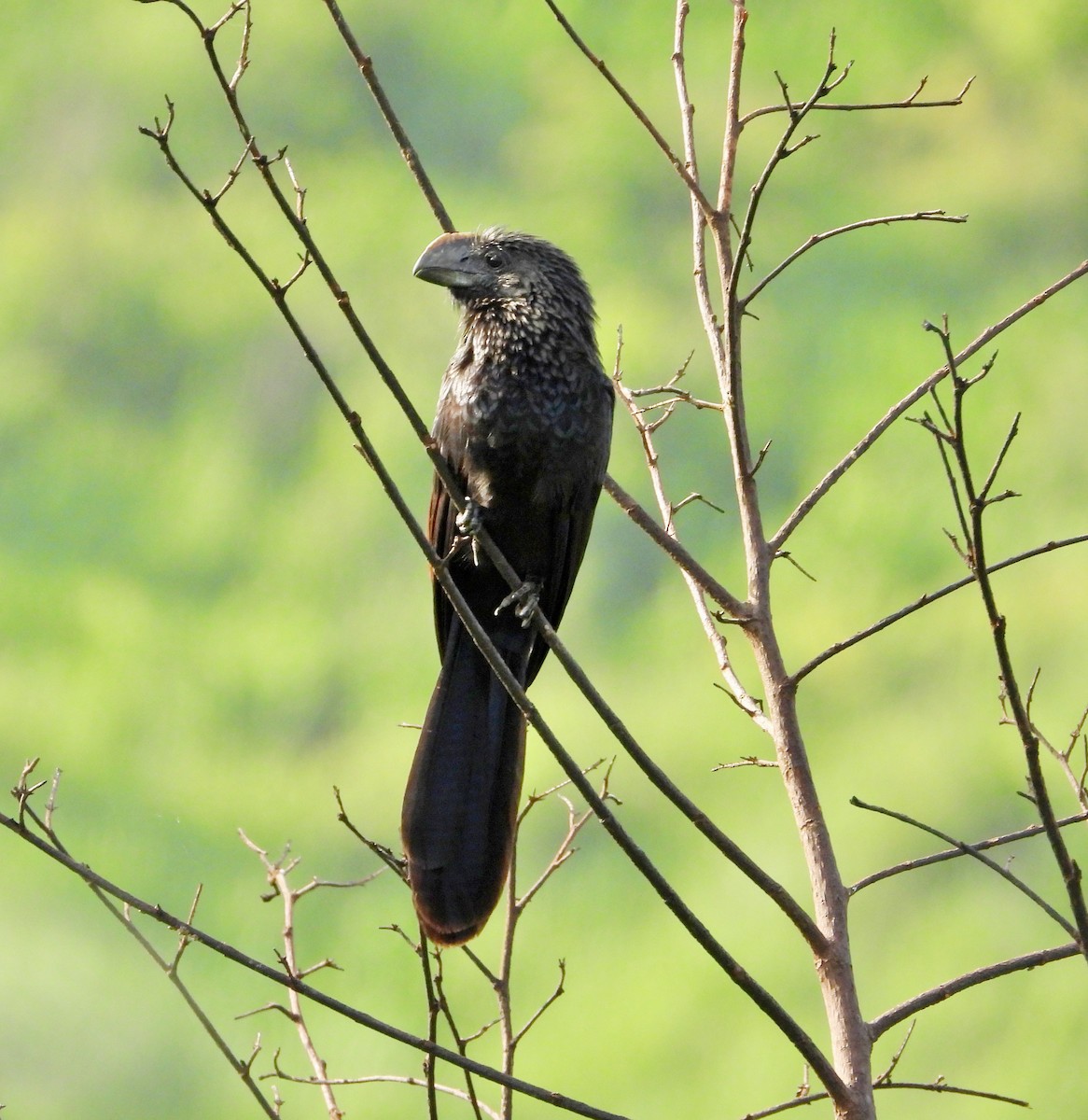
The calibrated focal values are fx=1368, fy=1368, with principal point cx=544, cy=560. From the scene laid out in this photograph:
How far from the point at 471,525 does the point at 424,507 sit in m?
2.82

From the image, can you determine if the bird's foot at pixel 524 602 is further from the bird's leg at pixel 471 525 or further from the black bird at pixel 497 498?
the bird's leg at pixel 471 525

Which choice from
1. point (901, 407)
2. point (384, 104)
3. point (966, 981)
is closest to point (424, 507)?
point (384, 104)

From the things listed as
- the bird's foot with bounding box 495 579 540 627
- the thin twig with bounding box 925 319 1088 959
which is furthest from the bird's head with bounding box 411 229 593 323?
the thin twig with bounding box 925 319 1088 959

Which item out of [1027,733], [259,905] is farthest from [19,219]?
[1027,733]

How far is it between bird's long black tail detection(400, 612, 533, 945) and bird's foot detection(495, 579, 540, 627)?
0.29ft

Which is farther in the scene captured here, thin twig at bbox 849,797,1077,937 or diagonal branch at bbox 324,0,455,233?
diagonal branch at bbox 324,0,455,233

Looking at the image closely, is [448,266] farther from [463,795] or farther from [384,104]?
[463,795]

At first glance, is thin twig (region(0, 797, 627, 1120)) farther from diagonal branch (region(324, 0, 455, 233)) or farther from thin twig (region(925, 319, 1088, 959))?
diagonal branch (region(324, 0, 455, 233))

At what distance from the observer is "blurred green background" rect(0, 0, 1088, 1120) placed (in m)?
4.30

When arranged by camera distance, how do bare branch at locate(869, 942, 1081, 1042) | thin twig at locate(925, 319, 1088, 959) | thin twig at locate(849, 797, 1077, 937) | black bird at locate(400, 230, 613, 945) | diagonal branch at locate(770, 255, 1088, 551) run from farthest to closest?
black bird at locate(400, 230, 613, 945) < diagonal branch at locate(770, 255, 1088, 551) < bare branch at locate(869, 942, 1081, 1042) < thin twig at locate(849, 797, 1077, 937) < thin twig at locate(925, 319, 1088, 959)

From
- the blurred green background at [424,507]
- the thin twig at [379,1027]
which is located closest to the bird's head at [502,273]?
the blurred green background at [424,507]

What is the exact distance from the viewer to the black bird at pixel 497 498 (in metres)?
A: 2.54

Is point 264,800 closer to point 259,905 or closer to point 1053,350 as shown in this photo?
point 259,905

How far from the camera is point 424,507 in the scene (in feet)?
17.1
